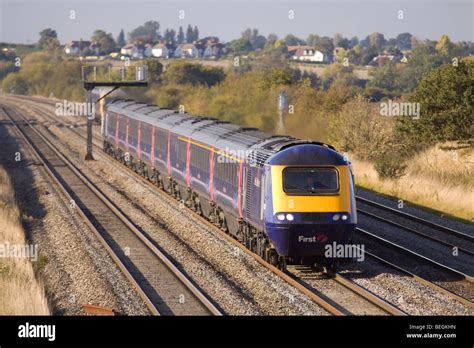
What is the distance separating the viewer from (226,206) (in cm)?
2202

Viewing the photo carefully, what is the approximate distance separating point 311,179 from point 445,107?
1919 centimetres

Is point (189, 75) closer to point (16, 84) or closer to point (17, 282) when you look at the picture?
point (16, 84)

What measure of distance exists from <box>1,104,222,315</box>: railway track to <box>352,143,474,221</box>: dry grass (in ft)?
35.0

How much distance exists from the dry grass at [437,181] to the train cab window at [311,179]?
1046 cm

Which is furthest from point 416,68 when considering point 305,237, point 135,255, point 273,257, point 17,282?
point 17,282

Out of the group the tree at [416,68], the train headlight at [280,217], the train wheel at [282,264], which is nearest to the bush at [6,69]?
the tree at [416,68]

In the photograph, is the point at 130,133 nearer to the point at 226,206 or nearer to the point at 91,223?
the point at 91,223

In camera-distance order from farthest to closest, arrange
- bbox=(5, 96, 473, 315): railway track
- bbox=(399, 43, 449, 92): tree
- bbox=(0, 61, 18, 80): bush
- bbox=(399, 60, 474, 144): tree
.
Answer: bbox=(0, 61, 18, 80): bush < bbox=(399, 43, 449, 92): tree < bbox=(399, 60, 474, 144): tree < bbox=(5, 96, 473, 315): railway track

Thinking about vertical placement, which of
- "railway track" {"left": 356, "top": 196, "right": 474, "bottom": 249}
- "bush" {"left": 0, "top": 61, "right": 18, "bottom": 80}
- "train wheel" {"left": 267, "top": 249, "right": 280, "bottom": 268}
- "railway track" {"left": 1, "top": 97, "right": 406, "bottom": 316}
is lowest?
"bush" {"left": 0, "top": 61, "right": 18, "bottom": 80}

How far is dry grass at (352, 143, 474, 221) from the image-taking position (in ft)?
93.3

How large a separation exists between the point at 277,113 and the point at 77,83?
2507 inches

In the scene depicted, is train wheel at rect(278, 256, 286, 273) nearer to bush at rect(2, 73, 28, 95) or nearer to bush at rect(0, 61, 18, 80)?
bush at rect(2, 73, 28, 95)

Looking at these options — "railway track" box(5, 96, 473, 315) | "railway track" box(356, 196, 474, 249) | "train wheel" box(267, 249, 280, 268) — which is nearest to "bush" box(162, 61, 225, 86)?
"railway track" box(356, 196, 474, 249)

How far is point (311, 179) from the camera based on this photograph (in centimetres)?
1769
